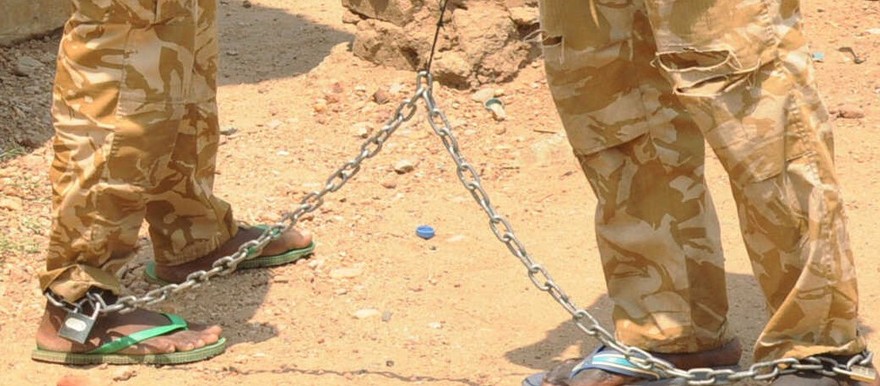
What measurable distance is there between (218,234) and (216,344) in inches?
21.3

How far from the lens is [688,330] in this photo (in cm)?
334

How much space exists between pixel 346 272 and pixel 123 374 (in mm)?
895

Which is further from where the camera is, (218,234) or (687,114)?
(218,234)

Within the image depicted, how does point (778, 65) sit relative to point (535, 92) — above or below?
above

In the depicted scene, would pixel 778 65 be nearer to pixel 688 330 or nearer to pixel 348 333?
pixel 688 330

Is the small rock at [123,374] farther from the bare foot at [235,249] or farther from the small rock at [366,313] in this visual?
the small rock at [366,313]

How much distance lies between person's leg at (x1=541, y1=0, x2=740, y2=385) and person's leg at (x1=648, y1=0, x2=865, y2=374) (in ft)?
0.97

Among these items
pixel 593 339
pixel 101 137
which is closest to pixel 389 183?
pixel 593 339

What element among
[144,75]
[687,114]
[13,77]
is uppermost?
[687,114]

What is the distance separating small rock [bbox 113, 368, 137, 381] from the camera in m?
3.68

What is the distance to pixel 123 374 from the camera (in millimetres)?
3691

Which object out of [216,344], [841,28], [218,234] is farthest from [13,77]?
[841,28]

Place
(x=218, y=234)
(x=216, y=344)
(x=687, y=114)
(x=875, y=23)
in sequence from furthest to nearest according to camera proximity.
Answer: (x=875, y=23) → (x=218, y=234) → (x=216, y=344) → (x=687, y=114)

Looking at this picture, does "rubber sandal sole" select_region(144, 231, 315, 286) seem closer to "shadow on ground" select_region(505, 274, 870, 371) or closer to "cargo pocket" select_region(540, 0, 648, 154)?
"shadow on ground" select_region(505, 274, 870, 371)
